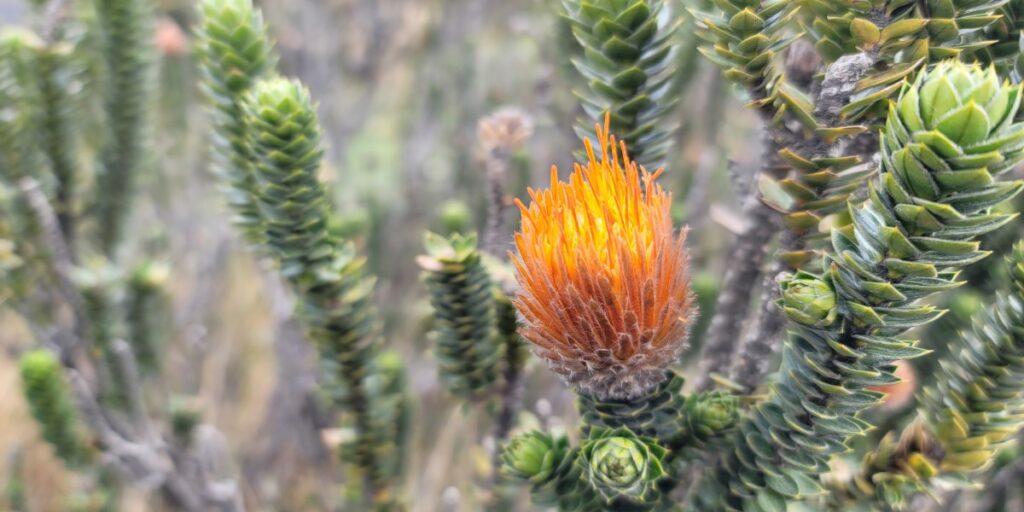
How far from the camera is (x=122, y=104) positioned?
1.38m

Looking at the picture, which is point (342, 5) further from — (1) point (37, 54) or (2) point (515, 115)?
(2) point (515, 115)

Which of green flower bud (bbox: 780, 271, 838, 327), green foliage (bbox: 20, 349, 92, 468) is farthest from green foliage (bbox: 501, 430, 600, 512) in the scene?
green foliage (bbox: 20, 349, 92, 468)

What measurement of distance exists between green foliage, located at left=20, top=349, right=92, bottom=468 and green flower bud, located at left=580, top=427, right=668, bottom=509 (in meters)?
0.90

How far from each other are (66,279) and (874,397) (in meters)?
1.28

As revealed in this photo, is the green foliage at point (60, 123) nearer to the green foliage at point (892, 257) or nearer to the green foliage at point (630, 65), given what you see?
the green foliage at point (630, 65)

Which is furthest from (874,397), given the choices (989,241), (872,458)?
(989,241)

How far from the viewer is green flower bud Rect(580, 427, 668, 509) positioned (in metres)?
0.64

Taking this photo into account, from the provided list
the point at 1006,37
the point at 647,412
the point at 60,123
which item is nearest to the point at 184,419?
the point at 60,123

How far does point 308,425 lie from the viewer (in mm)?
1638

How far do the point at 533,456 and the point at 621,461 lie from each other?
0.40ft

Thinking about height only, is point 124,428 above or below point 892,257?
below

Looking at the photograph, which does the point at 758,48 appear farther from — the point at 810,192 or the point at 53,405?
the point at 53,405

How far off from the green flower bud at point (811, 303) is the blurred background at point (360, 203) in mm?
838

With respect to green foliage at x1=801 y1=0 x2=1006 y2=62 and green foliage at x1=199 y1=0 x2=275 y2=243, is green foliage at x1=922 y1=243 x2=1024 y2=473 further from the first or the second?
green foliage at x1=199 y1=0 x2=275 y2=243
